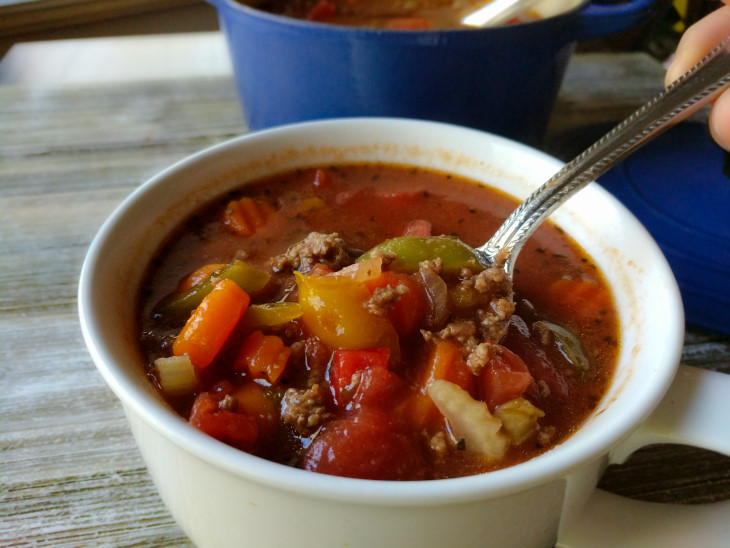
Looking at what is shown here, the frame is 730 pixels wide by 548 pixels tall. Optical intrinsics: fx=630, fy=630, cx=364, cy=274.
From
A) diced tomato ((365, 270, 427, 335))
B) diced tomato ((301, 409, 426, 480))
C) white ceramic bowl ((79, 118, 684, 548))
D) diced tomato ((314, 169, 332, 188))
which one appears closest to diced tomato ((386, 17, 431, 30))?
diced tomato ((314, 169, 332, 188))

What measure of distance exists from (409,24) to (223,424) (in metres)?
2.01

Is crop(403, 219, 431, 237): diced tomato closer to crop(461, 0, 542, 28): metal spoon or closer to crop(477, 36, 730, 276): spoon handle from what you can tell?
crop(477, 36, 730, 276): spoon handle

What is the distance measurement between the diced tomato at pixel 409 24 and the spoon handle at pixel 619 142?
1277 mm

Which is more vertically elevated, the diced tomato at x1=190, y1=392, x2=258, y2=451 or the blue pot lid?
the diced tomato at x1=190, y1=392, x2=258, y2=451

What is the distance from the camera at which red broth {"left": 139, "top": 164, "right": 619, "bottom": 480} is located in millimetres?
1149

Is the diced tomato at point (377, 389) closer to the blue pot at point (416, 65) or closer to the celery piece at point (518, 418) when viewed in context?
the celery piece at point (518, 418)

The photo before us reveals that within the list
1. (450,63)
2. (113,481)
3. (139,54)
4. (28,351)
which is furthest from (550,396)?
(139,54)

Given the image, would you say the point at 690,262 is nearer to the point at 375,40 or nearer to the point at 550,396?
the point at 550,396

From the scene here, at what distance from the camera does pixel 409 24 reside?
260 cm

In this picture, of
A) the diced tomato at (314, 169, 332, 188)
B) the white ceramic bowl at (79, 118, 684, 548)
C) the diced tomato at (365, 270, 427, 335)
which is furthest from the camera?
the diced tomato at (314, 169, 332, 188)

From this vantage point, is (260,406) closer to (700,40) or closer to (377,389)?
(377,389)

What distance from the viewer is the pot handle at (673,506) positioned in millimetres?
1069

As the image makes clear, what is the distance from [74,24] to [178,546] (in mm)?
5075

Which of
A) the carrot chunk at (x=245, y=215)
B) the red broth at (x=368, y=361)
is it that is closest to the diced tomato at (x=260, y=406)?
the red broth at (x=368, y=361)
